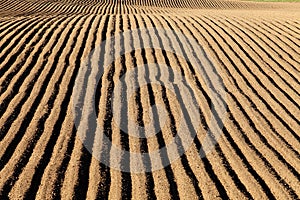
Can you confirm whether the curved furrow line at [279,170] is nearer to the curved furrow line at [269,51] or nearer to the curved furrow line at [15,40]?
the curved furrow line at [269,51]

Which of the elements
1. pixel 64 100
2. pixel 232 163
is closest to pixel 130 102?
pixel 64 100

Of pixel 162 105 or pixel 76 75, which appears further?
pixel 76 75

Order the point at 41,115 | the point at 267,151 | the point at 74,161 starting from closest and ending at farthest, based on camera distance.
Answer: the point at 74,161
the point at 267,151
the point at 41,115

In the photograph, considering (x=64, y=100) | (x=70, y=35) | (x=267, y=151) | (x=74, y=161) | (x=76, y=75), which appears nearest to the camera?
(x=74, y=161)

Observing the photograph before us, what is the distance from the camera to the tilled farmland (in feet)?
14.1

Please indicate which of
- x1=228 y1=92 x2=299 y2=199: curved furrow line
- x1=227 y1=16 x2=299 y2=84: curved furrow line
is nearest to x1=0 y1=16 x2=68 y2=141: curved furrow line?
x1=228 y1=92 x2=299 y2=199: curved furrow line

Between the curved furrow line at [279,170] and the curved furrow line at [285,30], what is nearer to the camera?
the curved furrow line at [279,170]

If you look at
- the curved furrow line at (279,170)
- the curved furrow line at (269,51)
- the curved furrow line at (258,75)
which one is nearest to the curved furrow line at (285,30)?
the curved furrow line at (269,51)

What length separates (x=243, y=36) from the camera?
8672 mm

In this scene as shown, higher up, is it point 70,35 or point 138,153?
point 70,35

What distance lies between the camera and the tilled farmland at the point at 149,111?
4285mm

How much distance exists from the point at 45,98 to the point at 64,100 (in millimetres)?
329

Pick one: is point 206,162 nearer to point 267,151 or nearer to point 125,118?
point 267,151

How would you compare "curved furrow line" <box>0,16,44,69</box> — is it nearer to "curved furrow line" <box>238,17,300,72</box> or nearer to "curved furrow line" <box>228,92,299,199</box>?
"curved furrow line" <box>228,92,299,199</box>
